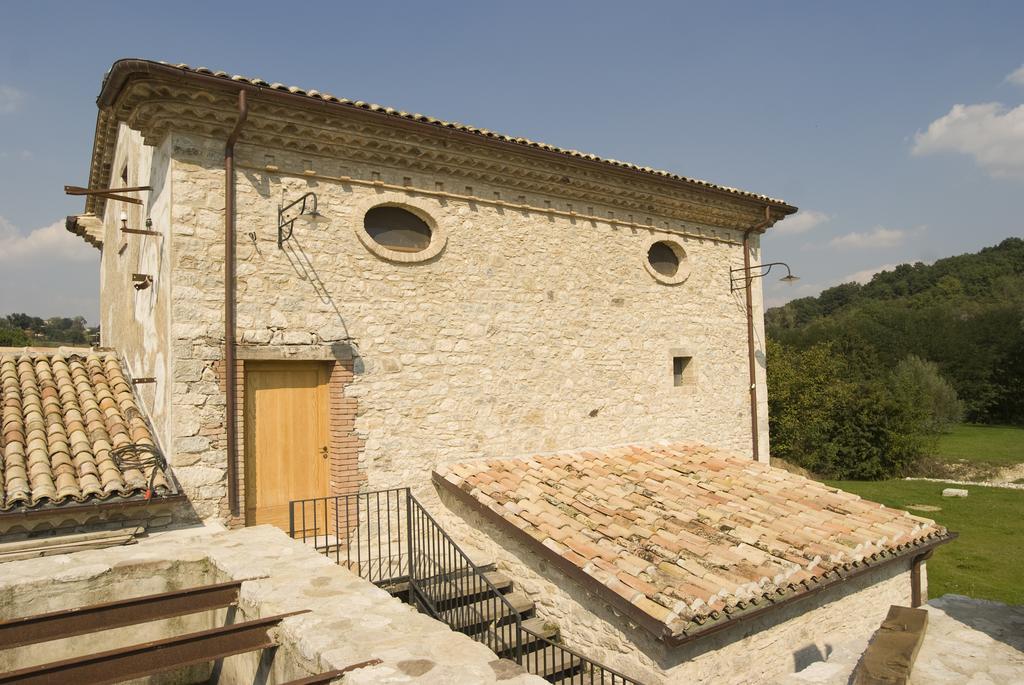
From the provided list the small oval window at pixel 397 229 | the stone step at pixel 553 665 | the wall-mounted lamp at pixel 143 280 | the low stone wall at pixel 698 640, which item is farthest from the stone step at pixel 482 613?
the wall-mounted lamp at pixel 143 280

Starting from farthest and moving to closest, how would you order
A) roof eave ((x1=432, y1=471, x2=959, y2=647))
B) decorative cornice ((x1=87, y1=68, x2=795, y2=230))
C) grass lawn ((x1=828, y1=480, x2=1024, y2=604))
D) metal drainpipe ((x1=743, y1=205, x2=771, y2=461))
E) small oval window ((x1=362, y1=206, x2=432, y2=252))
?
metal drainpipe ((x1=743, y1=205, x2=771, y2=461)) < grass lawn ((x1=828, y1=480, x2=1024, y2=604)) < small oval window ((x1=362, y1=206, x2=432, y2=252)) < decorative cornice ((x1=87, y1=68, x2=795, y2=230)) < roof eave ((x1=432, y1=471, x2=959, y2=647))

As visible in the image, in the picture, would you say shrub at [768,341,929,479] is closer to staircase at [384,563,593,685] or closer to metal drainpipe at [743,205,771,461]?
metal drainpipe at [743,205,771,461]

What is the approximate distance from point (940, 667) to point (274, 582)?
4.76 m

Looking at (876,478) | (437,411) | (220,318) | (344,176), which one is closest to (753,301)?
(437,411)

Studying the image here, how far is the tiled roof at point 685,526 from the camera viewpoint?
5789 mm

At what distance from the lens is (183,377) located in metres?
6.57

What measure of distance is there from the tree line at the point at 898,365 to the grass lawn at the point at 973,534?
190cm

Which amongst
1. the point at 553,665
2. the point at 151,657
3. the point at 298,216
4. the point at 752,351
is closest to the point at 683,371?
the point at 752,351

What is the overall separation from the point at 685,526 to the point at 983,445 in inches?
1151

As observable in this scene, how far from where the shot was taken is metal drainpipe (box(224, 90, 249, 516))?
6727 mm

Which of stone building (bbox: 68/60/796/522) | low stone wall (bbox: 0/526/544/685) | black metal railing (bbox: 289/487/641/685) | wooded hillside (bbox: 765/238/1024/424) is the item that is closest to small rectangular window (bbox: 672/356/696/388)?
stone building (bbox: 68/60/796/522)

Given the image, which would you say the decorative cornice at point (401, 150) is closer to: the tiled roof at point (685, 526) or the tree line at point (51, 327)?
the tiled roof at point (685, 526)

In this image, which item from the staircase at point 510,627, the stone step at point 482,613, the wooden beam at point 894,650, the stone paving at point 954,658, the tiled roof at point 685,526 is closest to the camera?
the wooden beam at point 894,650

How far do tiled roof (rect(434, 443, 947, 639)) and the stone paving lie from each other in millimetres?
1062
